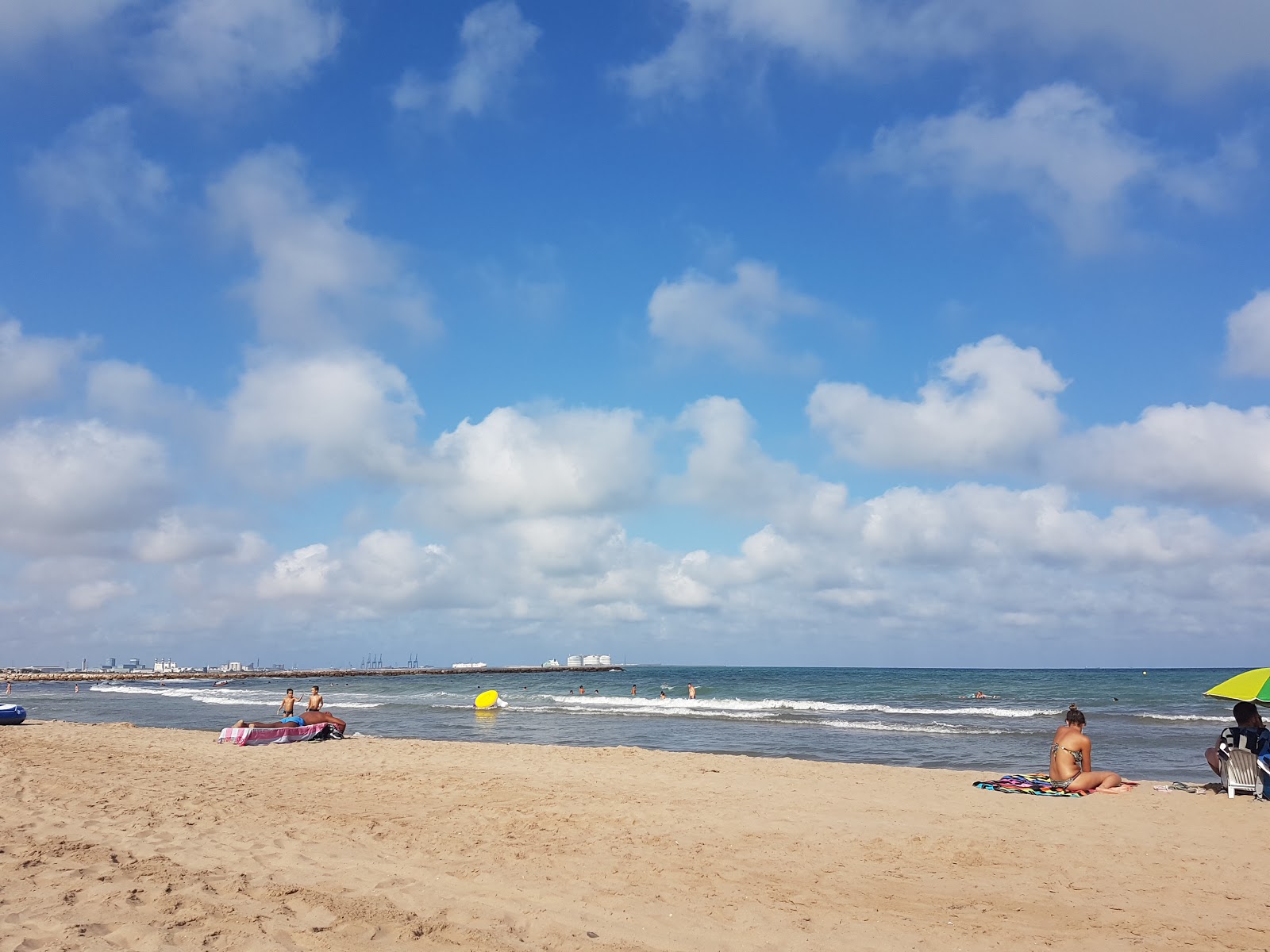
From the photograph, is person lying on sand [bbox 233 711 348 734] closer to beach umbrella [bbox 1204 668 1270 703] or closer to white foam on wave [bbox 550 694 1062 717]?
beach umbrella [bbox 1204 668 1270 703]

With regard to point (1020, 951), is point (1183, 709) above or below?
below

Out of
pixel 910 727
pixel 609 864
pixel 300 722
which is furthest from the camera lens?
pixel 910 727

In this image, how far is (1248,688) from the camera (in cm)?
1218

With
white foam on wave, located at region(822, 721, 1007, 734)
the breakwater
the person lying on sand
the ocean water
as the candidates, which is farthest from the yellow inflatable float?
the breakwater

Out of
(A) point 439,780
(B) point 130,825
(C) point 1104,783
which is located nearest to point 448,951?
(B) point 130,825

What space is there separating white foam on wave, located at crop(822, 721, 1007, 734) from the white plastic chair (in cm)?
1478

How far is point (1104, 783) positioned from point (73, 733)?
2462 cm

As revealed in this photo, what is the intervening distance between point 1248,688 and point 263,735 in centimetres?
1965

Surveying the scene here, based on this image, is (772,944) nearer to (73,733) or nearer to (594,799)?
(594,799)

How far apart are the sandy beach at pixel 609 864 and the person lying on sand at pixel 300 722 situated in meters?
5.81

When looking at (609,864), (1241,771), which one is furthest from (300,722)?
(1241,771)

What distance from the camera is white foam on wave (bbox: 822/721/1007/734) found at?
87.8ft

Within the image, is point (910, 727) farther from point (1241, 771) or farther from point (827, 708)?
point (1241, 771)

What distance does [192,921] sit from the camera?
5453mm
